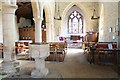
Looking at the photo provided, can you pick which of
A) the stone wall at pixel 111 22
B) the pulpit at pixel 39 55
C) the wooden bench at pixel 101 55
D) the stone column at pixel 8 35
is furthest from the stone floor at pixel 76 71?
the stone wall at pixel 111 22

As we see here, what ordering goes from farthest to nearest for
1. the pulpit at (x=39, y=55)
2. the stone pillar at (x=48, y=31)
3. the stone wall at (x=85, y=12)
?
the stone wall at (x=85, y=12), the stone pillar at (x=48, y=31), the pulpit at (x=39, y=55)

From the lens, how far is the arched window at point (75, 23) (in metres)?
19.8

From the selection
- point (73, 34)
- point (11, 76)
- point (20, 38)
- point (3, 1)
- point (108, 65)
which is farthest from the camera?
point (73, 34)

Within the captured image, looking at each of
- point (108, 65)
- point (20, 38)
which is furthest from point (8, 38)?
point (20, 38)

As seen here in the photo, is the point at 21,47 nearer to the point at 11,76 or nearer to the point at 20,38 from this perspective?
the point at 20,38

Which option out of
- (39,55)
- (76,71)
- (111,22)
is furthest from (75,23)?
(39,55)

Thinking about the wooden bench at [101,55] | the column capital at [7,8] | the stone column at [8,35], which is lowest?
the wooden bench at [101,55]

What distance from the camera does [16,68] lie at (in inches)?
240

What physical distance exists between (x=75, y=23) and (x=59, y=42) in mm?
8654

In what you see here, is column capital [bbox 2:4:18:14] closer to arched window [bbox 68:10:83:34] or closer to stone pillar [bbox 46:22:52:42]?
stone pillar [bbox 46:22:52:42]

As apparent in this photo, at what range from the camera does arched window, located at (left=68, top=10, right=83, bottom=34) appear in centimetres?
1975

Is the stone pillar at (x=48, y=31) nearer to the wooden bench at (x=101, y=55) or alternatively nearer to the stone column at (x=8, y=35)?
the wooden bench at (x=101, y=55)

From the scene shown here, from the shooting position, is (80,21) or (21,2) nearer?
(21,2)

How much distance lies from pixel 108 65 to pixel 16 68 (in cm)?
369
